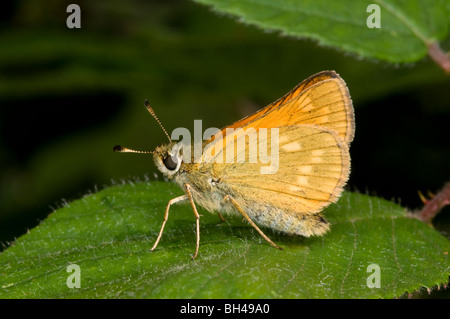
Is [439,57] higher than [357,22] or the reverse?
the reverse

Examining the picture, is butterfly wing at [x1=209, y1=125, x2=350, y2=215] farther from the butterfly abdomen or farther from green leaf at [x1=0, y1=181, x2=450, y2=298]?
green leaf at [x1=0, y1=181, x2=450, y2=298]

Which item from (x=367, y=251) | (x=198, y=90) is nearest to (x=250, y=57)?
(x=198, y=90)

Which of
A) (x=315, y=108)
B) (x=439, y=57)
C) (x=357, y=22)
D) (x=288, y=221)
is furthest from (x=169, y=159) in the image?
(x=439, y=57)

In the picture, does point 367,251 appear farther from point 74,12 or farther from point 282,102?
point 74,12

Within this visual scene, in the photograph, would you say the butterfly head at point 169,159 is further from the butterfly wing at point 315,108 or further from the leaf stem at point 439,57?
the leaf stem at point 439,57

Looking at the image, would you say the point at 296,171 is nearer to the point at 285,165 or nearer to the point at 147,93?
the point at 285,165
